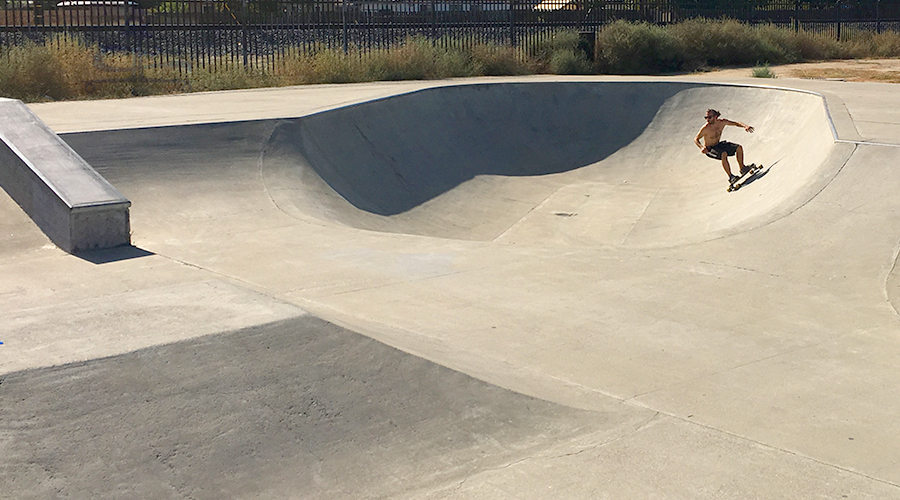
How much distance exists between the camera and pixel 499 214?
38.8 feet

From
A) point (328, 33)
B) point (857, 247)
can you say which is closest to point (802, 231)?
point (857, 247)

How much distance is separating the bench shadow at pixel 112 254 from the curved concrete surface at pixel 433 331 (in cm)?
5

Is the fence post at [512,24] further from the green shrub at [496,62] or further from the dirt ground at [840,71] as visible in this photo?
the dirt ground at [840,71]

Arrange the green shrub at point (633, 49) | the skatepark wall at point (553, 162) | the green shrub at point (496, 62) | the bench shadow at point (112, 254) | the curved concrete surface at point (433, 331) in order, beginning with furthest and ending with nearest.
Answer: the green shrub at point (633, 49) < the green shrub at point (496, 62) < the skatepark wall at point (553, 162) < the bench shadow at point (112, 254) < the curved concrete surface at point (433, 331)

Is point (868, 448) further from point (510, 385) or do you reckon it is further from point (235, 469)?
point (235, 469)

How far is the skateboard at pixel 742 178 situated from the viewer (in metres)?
10.9

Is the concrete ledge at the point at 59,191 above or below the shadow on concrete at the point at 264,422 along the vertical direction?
above

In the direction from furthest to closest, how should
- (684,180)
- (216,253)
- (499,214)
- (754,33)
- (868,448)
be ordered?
(754,33) < (684,180) < (499,214) < (216,253) < (868,448)

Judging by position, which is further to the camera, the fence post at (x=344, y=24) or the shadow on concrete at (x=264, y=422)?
the fence post at (x=344, y=24)

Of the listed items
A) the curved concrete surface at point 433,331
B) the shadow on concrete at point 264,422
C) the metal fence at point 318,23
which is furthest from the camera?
the metal fence at point 318,23

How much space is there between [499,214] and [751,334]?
6.66 metres

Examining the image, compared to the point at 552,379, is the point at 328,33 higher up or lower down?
higher up

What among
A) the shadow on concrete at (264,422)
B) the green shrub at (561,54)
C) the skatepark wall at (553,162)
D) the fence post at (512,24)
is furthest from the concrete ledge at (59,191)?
the fence post at (512,24)

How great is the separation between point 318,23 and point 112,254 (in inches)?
649
